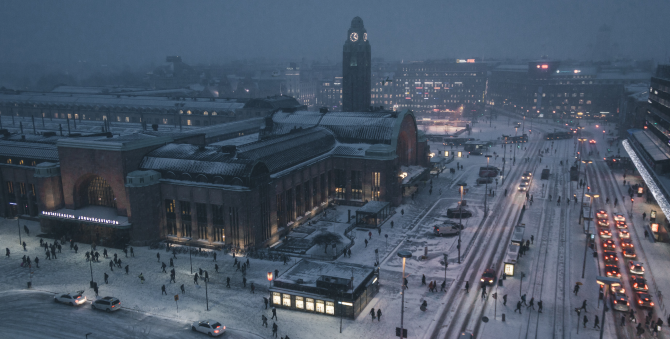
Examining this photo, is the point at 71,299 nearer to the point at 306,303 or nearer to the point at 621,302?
the point at 306,303

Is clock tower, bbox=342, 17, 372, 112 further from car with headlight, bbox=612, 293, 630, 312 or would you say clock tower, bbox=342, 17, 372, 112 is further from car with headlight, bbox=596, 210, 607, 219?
car with headlight, bbox=612, 293, 630, 312

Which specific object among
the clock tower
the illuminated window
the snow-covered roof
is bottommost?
the illuminated window

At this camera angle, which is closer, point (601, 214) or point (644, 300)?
point (644, 300)

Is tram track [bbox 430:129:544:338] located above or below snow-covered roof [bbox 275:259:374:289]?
below

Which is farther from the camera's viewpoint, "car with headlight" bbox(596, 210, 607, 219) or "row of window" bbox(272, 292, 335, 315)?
"car with headlight" bbox(596, 210, 607, 219)

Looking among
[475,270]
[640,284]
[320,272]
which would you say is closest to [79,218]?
[320,272]

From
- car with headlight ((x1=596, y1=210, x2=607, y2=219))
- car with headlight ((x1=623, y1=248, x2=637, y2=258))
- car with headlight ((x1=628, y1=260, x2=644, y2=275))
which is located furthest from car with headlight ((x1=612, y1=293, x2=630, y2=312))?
car with headlight ((x1=596, y1=210, x2=607, y2=219))
